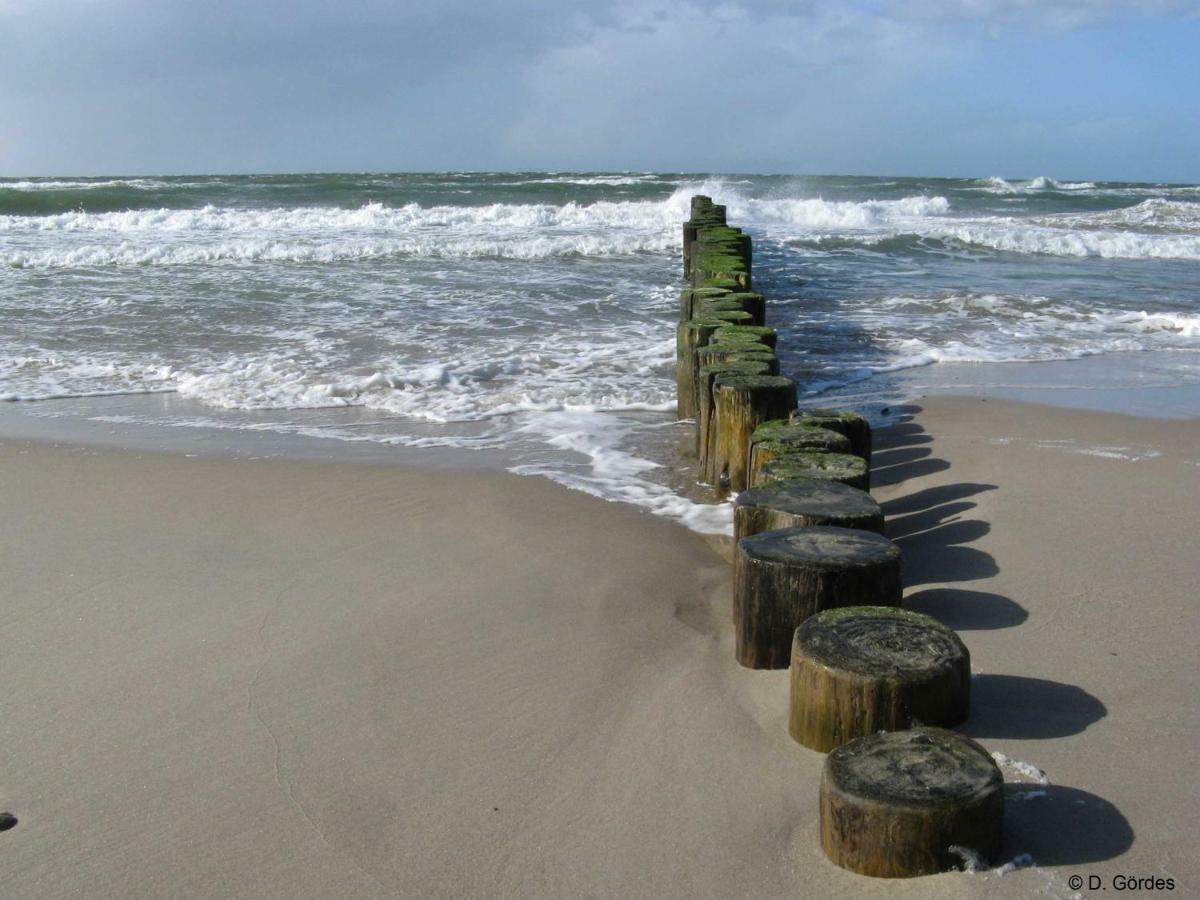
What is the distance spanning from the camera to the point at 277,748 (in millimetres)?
2822

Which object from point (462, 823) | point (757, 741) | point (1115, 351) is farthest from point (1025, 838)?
point (1115, 351)

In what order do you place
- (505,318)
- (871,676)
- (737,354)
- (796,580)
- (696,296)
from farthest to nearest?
(505,318) → (696,296) → (737,354) → (796,580) → (871,676)

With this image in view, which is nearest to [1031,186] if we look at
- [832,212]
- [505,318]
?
[832,212]

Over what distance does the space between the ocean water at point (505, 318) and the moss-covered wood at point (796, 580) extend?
1.54m

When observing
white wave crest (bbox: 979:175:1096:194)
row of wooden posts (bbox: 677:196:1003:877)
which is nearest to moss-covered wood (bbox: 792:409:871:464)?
row of wooden posts (bbox: 677:196:1003:877)

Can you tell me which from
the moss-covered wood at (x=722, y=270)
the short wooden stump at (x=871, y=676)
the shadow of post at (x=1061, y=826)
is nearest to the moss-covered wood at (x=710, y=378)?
the short wooden stump at (x=871, y=676)

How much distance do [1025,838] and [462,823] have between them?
1139 millimetres

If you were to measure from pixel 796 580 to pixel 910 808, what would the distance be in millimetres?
964

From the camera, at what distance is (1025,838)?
2.22m

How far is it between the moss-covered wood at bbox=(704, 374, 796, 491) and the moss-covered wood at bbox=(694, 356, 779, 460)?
0.26 ft

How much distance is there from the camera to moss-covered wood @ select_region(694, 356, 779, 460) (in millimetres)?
5102

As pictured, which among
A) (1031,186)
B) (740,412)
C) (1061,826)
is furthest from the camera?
(1031,186)

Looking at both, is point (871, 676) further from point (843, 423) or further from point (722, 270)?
point (722, 270)

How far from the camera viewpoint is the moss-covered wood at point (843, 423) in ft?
14.7
